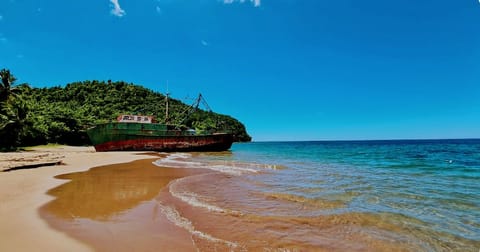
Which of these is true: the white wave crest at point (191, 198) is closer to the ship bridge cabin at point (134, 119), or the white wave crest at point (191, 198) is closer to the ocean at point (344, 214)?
the ocean at point (344, 214)

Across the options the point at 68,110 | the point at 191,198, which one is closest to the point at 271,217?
the point at 191,198

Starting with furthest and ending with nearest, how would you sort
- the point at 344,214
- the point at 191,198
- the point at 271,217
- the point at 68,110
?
the point at 68,110 < the point at 191,198 < the point at 344,214 < the point at 271,217

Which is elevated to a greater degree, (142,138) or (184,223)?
(142,138)

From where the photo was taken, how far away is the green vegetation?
25.8 meters

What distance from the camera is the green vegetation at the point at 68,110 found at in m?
25.8

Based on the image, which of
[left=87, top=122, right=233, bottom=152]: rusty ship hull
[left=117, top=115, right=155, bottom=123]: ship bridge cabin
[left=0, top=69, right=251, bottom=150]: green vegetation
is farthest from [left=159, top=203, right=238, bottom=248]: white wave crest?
[left=0, top=69, right=251, bottom=150]: green vegetation

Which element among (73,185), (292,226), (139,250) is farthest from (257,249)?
(73,185)

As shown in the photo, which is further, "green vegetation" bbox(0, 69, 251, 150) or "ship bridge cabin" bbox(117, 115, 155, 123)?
"ship bridge cabin" bbox(117, 115, 155, 123)

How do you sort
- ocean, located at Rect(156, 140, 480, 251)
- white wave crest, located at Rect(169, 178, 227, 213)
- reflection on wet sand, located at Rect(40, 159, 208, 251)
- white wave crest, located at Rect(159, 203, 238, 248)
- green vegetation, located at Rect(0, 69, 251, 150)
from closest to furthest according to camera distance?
reflection on wet sand, located at Rect(40, 159, 208, 251) < white wave crest, located at Rect(159, 203, 238, 248) < ocean, located at Rect(156, 140, 480, 251) < white wave crest, located at Rect(169, 178, 227, 213) < green vegetation, located at Rect(0, 69, 251, 150)

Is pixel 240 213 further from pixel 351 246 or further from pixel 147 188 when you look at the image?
pixel 147 188

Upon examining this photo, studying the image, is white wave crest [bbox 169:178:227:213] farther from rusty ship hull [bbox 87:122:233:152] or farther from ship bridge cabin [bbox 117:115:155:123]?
ship bridge cabin [bbox 117:115:155:123]

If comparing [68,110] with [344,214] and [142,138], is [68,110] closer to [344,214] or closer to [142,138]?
[142,138]

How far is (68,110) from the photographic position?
147 feet

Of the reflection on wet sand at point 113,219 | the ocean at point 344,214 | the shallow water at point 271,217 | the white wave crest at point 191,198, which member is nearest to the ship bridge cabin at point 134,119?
the shallow water at point 271,217
